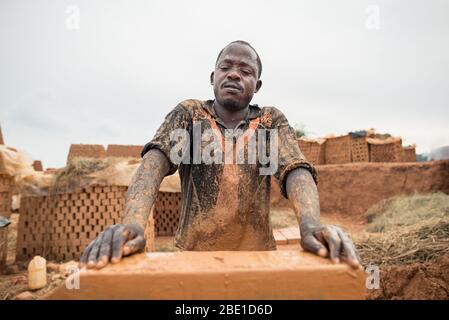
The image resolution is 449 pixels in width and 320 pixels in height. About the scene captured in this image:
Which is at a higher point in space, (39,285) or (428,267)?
(428,267)

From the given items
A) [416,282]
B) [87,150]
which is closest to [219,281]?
[416,282]

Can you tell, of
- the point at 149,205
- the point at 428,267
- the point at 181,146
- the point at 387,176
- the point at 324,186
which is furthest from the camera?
the point at 324,186

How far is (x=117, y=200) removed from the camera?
5.93 metres

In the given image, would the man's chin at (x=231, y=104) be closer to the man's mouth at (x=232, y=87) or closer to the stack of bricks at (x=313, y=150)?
the man's mouth at (x=232, y=87)

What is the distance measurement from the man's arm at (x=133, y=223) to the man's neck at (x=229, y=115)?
1.51ft

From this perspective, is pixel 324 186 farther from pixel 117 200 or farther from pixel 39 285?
pixel 39 285

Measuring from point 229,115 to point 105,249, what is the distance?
3.45ft

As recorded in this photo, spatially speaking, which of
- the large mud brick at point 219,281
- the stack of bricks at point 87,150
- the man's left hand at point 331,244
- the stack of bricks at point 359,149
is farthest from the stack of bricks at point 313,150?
the large mud brick at point 219,281

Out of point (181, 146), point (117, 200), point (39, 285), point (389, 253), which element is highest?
point (181, 146)

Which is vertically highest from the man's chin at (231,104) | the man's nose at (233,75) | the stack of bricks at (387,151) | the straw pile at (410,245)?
the stack of bricks at (387,151)

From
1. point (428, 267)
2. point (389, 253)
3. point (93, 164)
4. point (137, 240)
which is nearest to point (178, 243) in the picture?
point (137, 240)

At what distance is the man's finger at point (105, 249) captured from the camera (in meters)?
0.92

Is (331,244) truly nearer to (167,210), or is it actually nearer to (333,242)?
(333,242)

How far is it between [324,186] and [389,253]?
7.46 metres
